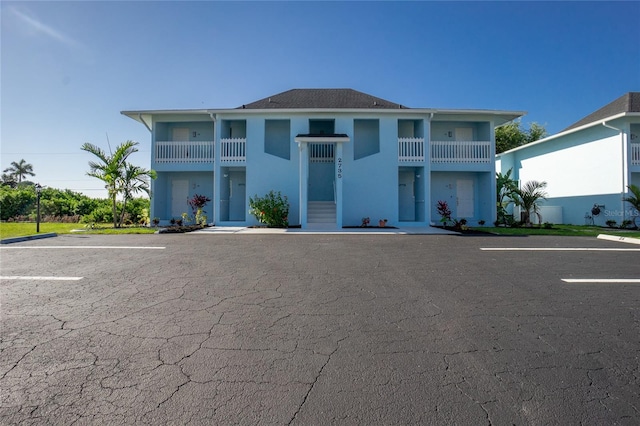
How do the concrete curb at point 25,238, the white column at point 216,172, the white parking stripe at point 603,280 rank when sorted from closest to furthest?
the white parking stripe at point 603,280, the concrete curb at point 25,238, the white column at point 216,172

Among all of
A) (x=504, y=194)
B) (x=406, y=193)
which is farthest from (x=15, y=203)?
(x=504, y=194)

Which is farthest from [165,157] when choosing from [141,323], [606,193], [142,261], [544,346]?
[606,193]

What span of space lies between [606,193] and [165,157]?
77.6 ft

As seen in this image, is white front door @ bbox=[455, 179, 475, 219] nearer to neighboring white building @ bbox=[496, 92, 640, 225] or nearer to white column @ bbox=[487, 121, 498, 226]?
white column @ bbox=[487, 121, 498, 226]

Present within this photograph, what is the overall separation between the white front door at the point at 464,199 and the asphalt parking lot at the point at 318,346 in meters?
12.6

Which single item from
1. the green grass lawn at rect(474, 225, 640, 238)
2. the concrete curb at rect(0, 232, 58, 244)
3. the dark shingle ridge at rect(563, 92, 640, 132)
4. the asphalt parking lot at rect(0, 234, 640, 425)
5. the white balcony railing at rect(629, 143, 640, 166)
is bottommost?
the asphalt parking lot at rect(0, 234, 640, 425)

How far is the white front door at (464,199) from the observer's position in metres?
18.4

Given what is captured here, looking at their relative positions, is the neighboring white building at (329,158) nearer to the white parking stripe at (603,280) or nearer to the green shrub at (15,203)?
the white parking stripe at (603,280)

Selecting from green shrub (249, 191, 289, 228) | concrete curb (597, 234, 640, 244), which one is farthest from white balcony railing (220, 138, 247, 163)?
concrete curb (597, 234, 640, 244)

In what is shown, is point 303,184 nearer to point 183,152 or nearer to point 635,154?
point 183,152

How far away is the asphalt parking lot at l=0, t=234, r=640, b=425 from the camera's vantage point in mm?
2061

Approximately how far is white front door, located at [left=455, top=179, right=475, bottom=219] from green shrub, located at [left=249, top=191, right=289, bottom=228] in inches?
396

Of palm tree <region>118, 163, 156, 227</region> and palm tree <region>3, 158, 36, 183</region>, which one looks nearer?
palm tree <region>118, 163, 156, 227</region>

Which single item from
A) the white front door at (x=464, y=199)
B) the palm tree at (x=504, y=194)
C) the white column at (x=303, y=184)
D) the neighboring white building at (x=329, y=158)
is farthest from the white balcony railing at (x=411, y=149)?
the palm tree at (x=504, y=194)
